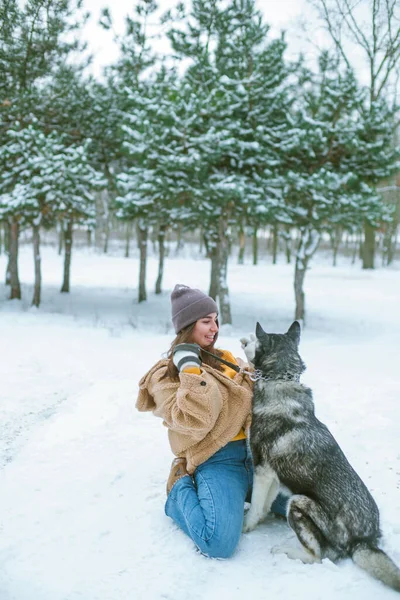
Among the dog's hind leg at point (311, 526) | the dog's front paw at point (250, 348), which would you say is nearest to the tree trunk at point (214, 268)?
the dog's front paw at point (250, 348)

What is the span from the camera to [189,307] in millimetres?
3176

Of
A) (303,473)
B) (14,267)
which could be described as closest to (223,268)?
(14,267)

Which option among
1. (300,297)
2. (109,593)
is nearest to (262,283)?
(300,297)

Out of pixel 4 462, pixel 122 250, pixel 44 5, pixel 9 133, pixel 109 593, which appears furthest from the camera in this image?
pixel 122 250

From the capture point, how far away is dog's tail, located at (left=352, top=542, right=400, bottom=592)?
8.15 ft

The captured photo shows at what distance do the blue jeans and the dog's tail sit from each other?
2.40ft

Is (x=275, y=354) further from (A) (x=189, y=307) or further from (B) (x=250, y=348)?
(A) (x=189, y=307)

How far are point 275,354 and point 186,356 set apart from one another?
71 cm

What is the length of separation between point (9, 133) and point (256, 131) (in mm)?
6895

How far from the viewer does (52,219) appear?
15398 mm

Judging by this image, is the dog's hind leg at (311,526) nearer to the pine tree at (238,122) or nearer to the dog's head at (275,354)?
the dog's head at (275,354)

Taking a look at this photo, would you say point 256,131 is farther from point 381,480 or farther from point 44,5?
point 381,480

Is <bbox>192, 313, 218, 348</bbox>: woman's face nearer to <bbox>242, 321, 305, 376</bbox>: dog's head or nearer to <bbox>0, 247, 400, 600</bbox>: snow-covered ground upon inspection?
<bbox>242, 321, 305, 376</bbox>: dog's head

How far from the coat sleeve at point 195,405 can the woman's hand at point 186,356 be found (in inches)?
2.5
